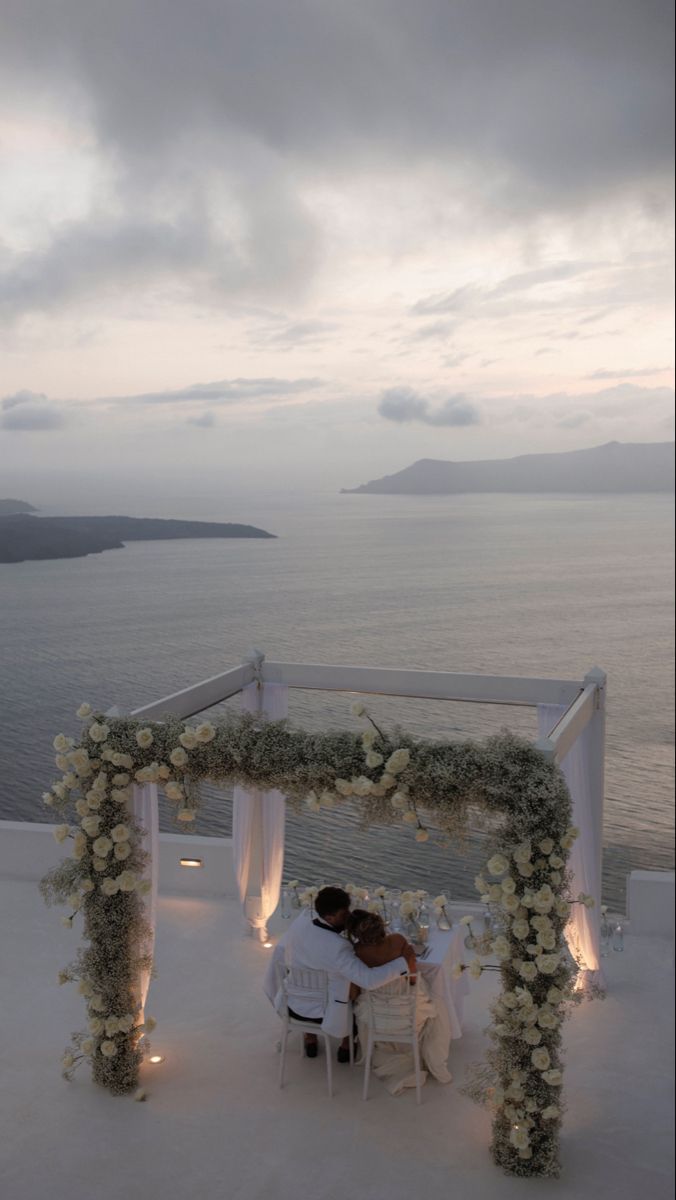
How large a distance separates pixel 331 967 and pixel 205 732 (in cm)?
132

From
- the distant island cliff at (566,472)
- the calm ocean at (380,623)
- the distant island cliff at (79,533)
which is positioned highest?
the distant island cliff at (566,472)

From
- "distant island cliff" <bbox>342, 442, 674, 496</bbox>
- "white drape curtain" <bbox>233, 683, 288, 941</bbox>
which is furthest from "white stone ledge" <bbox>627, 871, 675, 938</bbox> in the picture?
"distant island cliff" <bbox>342, 442, 674, 496</bbox>

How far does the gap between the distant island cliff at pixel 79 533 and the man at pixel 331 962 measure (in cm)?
889

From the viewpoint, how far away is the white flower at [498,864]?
3.59 metres

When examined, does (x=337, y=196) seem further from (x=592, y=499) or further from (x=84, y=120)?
(x=592, y=499)

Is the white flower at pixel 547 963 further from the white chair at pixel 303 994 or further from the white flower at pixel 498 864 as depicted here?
the white chair at pixel 303 994

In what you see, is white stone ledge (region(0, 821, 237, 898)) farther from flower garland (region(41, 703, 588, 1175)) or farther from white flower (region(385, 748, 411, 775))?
white flower (region(385, 748, 411, 775))

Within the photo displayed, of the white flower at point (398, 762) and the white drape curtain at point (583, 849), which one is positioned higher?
the white flower at point (398, 762)

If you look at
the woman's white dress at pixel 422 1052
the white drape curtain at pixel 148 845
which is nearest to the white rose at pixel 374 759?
the white drape curtain at pixel 148 845

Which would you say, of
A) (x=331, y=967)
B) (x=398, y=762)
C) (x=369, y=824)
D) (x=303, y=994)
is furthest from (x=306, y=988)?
(x=398, y=762)

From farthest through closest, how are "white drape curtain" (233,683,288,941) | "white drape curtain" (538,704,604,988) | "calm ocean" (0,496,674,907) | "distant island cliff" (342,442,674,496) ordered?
"distant island cliff" (342,442,674,496)
"calm ocean" (0,496,674,907)
"white drape curtain" (233,683,288,941)
"white drape curtain" (538,704,604,988)

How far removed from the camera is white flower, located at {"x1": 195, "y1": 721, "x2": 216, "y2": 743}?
4.01m

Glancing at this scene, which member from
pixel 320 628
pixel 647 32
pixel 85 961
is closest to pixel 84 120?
pixel 647 32

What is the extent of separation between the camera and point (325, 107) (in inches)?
394
